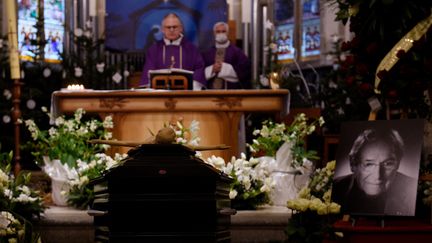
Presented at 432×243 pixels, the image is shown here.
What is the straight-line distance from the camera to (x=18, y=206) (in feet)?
18.4

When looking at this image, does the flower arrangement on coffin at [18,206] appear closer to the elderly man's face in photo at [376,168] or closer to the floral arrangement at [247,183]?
the floral arrangement at [247,183]

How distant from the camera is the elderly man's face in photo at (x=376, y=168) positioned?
479cm

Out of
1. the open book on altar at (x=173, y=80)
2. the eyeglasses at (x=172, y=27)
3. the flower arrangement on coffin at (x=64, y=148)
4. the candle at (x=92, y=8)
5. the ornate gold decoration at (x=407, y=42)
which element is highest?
the candle at (x=92, y=8)

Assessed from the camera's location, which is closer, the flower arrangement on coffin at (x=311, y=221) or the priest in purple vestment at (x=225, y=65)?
the flower arrangement on coffin at (x=311, y=221)

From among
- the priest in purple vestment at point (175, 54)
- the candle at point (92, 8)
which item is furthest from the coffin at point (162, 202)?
the candle at point (92, 8)

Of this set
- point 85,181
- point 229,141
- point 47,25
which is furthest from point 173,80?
point 47,25

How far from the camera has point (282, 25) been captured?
13859mm

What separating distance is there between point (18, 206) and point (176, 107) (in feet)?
8.78

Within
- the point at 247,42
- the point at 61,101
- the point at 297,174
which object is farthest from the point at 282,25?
the point at 297,174

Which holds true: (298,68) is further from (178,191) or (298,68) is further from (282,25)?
(178,191)

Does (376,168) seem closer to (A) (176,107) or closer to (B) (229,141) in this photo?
(B) (229,141)

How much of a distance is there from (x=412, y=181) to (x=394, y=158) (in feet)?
0.59

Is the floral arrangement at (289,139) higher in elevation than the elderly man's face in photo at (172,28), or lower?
lower

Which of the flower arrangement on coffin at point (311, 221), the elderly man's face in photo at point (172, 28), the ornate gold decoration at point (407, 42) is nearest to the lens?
the flower arrangement on coffin at point (311, 221)
